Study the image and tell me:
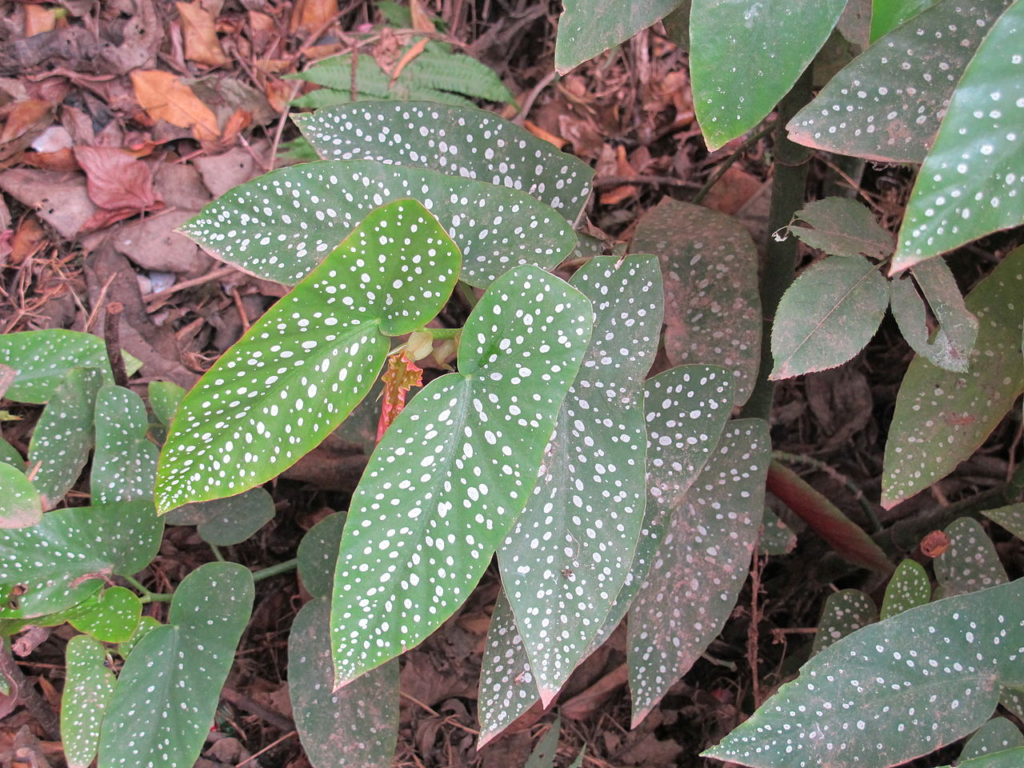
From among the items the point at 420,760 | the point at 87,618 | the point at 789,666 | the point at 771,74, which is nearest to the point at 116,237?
the point at 87,618

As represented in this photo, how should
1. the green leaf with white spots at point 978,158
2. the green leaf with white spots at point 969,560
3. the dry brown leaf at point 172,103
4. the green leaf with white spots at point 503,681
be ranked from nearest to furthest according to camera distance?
the green leaf with white spots at point 978,158, the green leaf with white spots at point 503,681, the green leaf with white spots at point 969,560, the dry brown leaf at point 172,103

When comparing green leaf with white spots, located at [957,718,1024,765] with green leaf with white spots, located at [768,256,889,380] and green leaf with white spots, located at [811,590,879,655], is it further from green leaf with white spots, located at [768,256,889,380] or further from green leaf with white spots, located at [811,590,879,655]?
green leaf with white spots, located at [768,256,889,380]

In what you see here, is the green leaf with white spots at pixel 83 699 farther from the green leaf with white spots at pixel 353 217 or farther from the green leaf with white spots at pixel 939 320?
the green leaf with white spots at pixel 939 320

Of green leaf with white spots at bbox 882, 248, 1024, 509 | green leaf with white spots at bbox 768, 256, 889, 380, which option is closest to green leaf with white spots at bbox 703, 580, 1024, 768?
green leaf with white spots at bbox 882, 248, 1024, 509

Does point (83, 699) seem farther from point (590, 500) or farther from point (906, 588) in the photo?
point (906, 588)

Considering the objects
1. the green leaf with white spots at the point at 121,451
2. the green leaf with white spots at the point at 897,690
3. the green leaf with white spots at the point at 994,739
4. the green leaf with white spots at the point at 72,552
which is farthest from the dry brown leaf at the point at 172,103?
the green leaf with white spots at the point at 994,739

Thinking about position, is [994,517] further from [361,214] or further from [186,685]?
[186,685]

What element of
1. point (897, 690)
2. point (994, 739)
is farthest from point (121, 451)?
point (994, 739)
